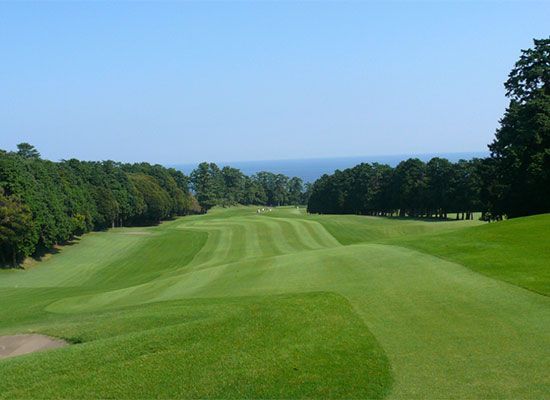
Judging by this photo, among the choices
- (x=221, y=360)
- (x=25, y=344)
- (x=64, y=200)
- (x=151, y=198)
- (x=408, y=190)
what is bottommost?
(x=25, y=344)

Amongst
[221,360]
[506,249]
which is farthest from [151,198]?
[221,360]

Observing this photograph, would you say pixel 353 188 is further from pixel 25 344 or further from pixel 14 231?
pixel 25 344

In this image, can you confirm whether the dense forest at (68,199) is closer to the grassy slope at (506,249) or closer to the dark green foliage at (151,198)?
the dark green foliage at (151,198)

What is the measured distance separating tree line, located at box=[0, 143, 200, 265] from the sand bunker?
4707 centimetres

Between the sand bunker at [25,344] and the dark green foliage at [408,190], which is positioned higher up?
the dark green foliage at [408,190]

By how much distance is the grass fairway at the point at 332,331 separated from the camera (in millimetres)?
10703

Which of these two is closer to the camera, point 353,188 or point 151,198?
point 151,198

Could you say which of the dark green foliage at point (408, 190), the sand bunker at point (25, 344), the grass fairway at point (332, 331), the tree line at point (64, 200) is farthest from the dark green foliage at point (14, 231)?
the dark green foliage at point (408, 190)

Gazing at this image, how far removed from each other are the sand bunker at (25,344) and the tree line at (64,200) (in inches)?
1853

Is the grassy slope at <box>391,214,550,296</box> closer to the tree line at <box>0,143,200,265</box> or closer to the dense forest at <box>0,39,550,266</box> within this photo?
the dense forest at <box>0,39,550,266</box>

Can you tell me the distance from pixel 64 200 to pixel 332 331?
241 ft

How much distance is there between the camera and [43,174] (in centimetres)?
7656

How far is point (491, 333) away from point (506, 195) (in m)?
40.2

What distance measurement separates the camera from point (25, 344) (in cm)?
1611
